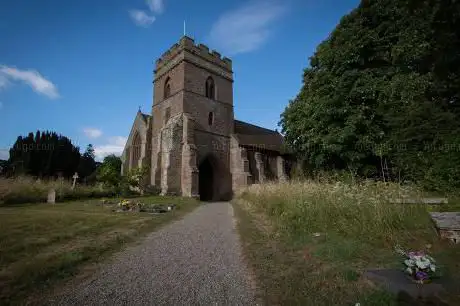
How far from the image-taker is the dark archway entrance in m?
27.4

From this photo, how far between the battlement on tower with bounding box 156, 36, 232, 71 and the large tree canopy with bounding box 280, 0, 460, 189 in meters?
13.5

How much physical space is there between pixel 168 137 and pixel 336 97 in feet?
49.7

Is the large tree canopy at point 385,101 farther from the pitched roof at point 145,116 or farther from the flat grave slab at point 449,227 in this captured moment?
the pitched roof at point 145,116

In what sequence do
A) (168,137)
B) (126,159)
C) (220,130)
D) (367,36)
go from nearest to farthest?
(367,36) < (168,137) < (220,130) < (126,159)

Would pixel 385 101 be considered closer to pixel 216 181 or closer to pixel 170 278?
pixel 170 278

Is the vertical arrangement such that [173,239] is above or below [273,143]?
below

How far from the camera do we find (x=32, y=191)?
49.6ft

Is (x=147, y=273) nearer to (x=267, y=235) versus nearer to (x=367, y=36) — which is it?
(x=267, y=235)

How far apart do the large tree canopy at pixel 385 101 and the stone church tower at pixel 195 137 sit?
33.6 ft

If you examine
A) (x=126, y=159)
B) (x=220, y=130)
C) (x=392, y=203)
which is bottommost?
(x=392, y=203)

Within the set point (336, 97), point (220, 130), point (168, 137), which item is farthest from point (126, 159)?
point (336, 97)

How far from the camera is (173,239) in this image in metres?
6.02

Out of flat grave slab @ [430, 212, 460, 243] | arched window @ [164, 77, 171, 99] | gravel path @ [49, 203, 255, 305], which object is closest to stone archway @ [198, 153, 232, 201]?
arched window @ [164, 77, 171, 99]

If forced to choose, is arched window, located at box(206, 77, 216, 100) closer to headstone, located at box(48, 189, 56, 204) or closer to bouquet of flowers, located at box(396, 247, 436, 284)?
headstone, located at box(48, 189, 56, 204)
